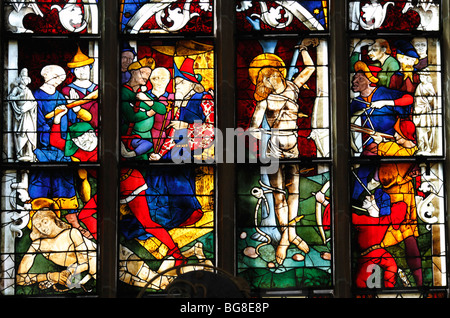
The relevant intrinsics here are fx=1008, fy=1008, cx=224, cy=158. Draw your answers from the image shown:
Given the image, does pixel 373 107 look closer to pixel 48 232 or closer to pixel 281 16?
pixel 281 16

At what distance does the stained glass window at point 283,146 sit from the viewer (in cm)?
897

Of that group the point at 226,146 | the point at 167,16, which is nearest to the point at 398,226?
the point at 226,146

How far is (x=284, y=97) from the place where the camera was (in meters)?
9.29

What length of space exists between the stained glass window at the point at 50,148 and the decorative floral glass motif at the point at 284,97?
1389mm

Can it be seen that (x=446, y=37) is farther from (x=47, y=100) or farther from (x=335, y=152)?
(x=47, y=100)

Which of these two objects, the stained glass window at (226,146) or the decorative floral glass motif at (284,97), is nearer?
the stained glass window at (226,146)

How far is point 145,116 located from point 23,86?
A: 1.15m

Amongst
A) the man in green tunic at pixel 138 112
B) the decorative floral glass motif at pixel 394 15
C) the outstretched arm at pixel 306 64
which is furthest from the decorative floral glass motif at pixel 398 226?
the man in green tunic at pixel 138 112

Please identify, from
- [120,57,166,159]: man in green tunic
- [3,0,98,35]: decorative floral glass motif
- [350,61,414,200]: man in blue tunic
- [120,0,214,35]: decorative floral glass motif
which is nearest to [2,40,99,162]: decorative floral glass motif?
[3,0,98,35]: decorative floral glass motif

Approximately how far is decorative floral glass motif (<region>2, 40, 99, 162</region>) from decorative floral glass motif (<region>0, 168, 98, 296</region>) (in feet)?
0.66

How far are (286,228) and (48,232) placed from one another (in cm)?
211

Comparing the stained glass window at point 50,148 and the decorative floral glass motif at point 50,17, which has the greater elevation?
the decorative floral glass motif at point 50,17

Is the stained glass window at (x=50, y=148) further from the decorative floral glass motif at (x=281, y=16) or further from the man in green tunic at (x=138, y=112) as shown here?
the decorative floral glass motif at (x=281, y=16)
